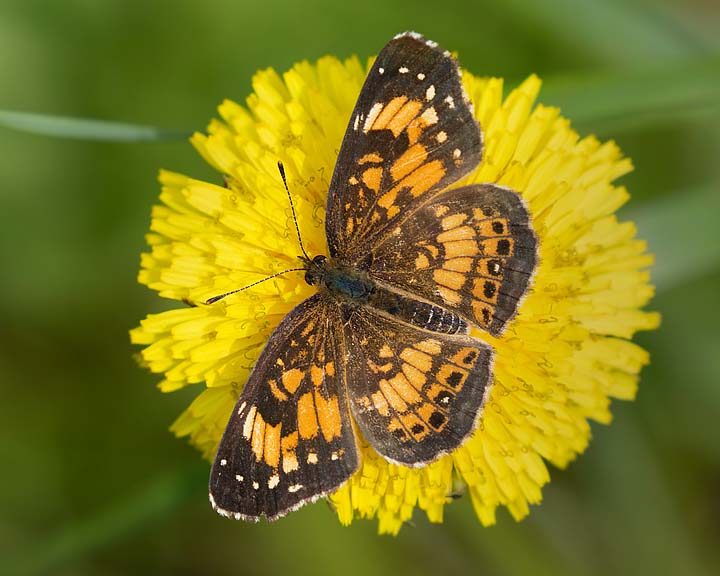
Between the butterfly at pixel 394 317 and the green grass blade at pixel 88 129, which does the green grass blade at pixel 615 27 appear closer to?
the butterfly at pixel 394 317

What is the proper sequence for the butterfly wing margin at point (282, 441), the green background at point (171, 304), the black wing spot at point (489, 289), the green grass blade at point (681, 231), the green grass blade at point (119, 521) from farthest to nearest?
the green background at point (171, 304) < the green grass blade at point (681, 231) < the green grass blade at point (119, 521) < the black wing spot at point (489, 289) < the butterfly wing margin at point (282, 441)

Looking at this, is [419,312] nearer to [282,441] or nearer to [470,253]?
[470,253]

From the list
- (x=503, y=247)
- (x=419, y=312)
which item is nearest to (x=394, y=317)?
(x=419, y=312)

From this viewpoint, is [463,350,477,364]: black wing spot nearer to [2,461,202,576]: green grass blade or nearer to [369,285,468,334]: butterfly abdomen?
[369,285,468,334]: butterfly abdomen

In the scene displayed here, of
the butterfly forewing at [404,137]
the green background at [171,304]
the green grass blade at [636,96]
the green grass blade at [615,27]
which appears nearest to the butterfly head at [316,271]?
the butterfly forewing at [404,137]

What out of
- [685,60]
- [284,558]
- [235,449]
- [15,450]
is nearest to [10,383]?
[15,450]

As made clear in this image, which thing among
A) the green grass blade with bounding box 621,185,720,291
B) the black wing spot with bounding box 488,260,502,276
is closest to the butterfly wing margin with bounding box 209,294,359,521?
the black wing spot with bounding box 488,260,502,276
